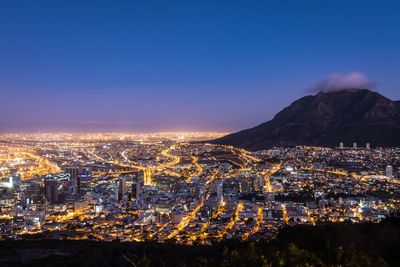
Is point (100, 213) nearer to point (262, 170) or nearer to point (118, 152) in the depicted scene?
point (262, 170)

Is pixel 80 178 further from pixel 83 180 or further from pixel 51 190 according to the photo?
pixel 51 190

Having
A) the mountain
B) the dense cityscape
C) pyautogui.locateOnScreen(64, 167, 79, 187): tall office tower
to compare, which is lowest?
the dense cityscape

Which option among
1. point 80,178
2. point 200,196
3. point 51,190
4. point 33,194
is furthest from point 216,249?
point 80,178

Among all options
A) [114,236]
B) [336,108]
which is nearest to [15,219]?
[114,236]

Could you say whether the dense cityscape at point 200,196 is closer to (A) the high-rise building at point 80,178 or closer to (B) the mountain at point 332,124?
(A) the high-rise building at point 80,178

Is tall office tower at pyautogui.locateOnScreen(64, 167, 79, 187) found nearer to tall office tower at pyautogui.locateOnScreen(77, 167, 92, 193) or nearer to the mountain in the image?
tall office tower at pyautogui.locateOnScreen(77, 167, 92, 193)

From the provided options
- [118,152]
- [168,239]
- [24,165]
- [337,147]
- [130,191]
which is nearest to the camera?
[168,239]

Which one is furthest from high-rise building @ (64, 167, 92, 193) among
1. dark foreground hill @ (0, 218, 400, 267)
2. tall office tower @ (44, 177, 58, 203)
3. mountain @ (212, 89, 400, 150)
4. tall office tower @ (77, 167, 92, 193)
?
mountain @ (212, 89, 400, 150)

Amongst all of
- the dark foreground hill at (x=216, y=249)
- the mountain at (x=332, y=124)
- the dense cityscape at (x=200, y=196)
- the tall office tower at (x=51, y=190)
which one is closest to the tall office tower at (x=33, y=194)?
the dense cityscape at (x=200, y=196)
